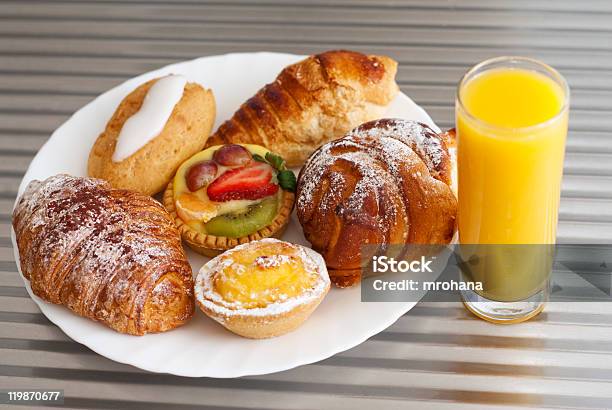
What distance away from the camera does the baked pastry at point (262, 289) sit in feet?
4.90

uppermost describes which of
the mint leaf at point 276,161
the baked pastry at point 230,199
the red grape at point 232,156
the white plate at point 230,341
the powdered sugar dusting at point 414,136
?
the powdered sugar dusting at point 414,136

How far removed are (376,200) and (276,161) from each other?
0.27 m

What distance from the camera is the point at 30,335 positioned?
1.70 m

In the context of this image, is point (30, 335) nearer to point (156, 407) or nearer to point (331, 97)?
point (156, 407)

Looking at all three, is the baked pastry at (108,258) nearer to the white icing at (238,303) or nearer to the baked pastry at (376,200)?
the white icing at (238,303)

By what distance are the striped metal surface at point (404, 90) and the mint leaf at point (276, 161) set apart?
376 millimetres

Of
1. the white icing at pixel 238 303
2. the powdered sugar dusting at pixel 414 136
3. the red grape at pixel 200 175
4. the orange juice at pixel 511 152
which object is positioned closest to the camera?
the orange juice at pixel 511 152

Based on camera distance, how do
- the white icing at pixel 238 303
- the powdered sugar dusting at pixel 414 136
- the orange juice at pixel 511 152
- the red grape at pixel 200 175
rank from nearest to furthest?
the orange juice at pixel 511 152
the white icing at pixel 238 303
the powdered sugar dusting at pixel 414 136
the red grape at pixel 200 175

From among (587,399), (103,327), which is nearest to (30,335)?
(103,327)

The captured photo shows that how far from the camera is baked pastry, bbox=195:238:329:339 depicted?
149cm

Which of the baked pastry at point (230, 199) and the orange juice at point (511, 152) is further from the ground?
the orange juice at point (511, 152)

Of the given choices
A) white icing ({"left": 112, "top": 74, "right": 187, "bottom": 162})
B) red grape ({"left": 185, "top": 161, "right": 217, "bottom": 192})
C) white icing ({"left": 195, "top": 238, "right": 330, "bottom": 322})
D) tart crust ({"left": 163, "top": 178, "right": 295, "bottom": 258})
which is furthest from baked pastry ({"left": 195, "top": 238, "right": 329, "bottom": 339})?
white icing ({"left": 112, "top": 74, "right": 187, "bottom": 162})

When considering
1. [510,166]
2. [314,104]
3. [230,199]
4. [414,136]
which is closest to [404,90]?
[314,104]

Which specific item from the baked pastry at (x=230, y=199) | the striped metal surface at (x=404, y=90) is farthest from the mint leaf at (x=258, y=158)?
the striped metal surface at (x=404, y=90)
